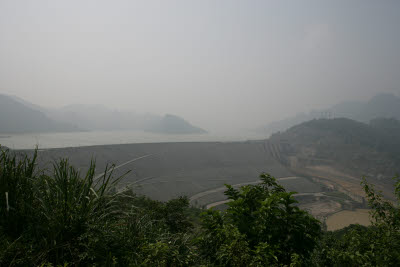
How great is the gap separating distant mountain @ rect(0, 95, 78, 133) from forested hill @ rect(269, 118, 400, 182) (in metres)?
58.8

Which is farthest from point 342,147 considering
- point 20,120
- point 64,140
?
point 20,120

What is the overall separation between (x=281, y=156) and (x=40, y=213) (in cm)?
5876

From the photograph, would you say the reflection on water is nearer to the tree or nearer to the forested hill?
the tree

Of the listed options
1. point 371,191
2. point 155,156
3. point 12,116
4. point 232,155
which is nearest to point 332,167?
point 232,155

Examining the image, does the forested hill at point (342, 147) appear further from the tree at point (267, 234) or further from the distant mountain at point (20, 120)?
the distant mountain at point (20, 120)

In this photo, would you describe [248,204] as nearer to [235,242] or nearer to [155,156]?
[235,242]

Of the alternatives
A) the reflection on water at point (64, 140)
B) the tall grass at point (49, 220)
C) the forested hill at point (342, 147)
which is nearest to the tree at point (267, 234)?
the tall grass at point (49, 220)

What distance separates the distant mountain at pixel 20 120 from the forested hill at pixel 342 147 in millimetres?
58818

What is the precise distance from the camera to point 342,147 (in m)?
63.6

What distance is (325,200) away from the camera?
112 ft

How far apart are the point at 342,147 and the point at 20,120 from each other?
265 ft

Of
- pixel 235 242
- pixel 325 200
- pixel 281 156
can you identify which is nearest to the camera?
pixel 235 242

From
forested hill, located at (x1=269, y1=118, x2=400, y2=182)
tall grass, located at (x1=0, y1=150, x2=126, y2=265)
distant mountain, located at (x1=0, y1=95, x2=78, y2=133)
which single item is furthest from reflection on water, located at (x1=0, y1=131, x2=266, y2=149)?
forested hill, located at (x1=269, y1=118, x2=400, y2=182)

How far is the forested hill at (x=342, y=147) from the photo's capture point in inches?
2042
